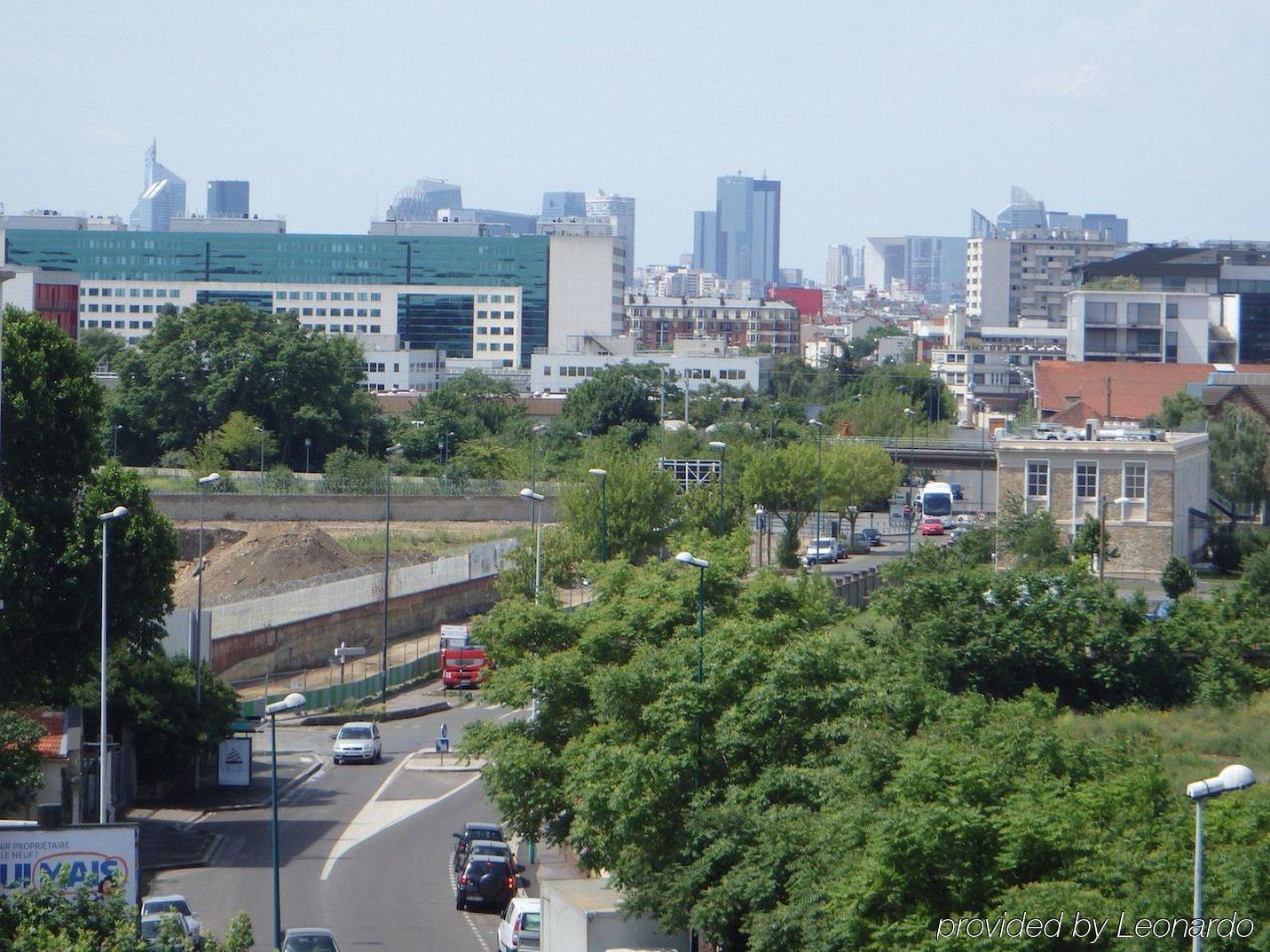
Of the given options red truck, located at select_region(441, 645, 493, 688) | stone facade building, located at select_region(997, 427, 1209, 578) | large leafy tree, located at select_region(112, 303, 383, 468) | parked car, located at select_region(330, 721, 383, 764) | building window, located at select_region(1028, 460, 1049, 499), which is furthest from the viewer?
large leafy tree, located at select_region(112, 303, 383, 468)

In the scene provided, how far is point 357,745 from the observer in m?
35.2

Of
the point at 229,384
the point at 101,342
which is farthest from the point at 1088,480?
the point at 101,342

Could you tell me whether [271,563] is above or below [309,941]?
above

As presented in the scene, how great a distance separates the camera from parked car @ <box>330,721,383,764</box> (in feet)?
115

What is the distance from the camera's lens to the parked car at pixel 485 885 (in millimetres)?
24125

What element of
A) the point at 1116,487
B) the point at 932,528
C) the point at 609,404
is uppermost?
the point at 609,404

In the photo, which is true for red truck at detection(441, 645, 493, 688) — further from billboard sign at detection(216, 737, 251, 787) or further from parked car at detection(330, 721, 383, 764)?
billboard sign at detection(216, 737, 251, 787)

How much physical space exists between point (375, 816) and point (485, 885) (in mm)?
6770

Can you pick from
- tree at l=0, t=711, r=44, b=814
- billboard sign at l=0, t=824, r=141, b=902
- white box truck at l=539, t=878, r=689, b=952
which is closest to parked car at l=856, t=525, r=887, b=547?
tree at l=0, t=711, r=44, b=814

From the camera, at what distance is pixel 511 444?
80625mm

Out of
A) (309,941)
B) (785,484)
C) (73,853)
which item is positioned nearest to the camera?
(73,853)

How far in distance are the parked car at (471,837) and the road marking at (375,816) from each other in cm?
195

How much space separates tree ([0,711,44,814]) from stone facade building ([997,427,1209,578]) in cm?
2914

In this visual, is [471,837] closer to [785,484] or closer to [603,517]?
[603,517]
